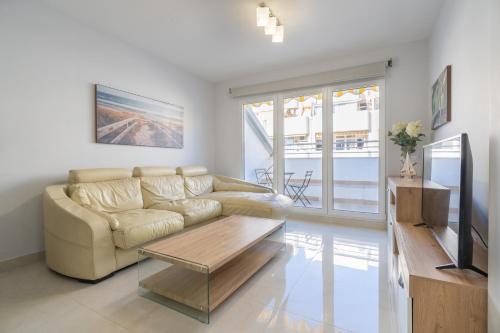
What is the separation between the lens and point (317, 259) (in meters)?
2.32

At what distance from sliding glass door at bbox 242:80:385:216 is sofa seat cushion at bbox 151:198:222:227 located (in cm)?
148

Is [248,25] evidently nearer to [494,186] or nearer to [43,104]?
[43,104]

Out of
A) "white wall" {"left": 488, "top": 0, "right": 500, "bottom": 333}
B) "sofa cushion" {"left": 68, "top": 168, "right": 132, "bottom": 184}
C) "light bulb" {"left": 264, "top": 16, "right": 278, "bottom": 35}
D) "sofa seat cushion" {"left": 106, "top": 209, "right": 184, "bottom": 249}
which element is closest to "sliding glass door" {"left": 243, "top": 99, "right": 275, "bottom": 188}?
"light bulb" {"left": 264, "top": 16, "right": 278, "bottom": 35}

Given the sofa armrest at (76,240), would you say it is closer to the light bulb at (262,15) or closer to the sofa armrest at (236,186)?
the sofa armrest at (236,186)

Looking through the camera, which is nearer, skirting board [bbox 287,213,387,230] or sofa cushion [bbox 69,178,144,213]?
sofa cushion [bbox 69,178,144,213]

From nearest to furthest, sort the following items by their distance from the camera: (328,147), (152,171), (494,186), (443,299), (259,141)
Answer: (494,186) → (443,299) → (152,171) → (328,147) → (259,141)

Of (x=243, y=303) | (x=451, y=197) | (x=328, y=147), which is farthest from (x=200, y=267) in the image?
(x=328, y=147)

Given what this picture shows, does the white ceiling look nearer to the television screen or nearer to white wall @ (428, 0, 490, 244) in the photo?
white wall @ (428, 0, 490, 244)

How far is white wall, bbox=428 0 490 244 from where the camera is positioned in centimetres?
134

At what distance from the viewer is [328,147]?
12.2 feet

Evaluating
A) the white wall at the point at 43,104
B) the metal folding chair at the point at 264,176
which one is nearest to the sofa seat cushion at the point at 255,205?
the metal folding chair at the point at 264,176

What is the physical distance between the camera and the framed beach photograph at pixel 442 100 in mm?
2044

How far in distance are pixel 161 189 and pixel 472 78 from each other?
10.7 feet

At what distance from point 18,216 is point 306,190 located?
3753mm
